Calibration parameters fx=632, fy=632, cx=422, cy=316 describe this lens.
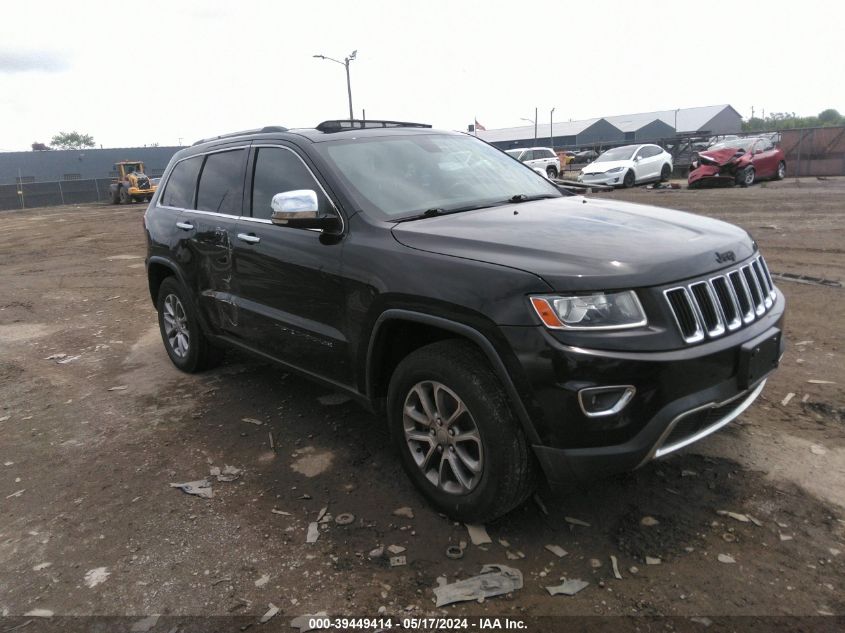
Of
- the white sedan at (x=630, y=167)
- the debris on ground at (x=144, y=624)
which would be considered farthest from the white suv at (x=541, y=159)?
the debris on ground at (x=144, y=624)

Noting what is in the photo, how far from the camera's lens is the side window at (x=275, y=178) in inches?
144

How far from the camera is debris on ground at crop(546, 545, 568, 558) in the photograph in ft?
9.06

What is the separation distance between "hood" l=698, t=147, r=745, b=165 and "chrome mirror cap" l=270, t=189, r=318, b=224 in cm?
1852

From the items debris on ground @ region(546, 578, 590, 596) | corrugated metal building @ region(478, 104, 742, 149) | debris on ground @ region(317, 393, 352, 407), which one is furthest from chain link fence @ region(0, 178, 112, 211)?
corrugated metal building @ region(478, 104, 742, 149)

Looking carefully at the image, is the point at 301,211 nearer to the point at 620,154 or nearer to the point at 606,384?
the point at 606,384

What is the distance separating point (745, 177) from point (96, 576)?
66.5 ft

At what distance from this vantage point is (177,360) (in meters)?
5.49

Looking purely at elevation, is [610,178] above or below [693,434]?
above

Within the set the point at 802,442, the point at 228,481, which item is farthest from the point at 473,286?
the point at 802,442

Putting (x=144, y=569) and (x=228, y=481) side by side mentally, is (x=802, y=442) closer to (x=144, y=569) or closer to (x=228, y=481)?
(x=228, y=481)

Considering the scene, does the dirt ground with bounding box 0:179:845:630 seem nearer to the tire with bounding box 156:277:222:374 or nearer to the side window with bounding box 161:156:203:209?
the tire with bounding box 156:277:222:374

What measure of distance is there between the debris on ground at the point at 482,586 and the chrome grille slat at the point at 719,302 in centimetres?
121

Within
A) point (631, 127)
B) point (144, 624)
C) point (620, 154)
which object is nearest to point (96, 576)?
point (144, 624)

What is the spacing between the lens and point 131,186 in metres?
36.2
